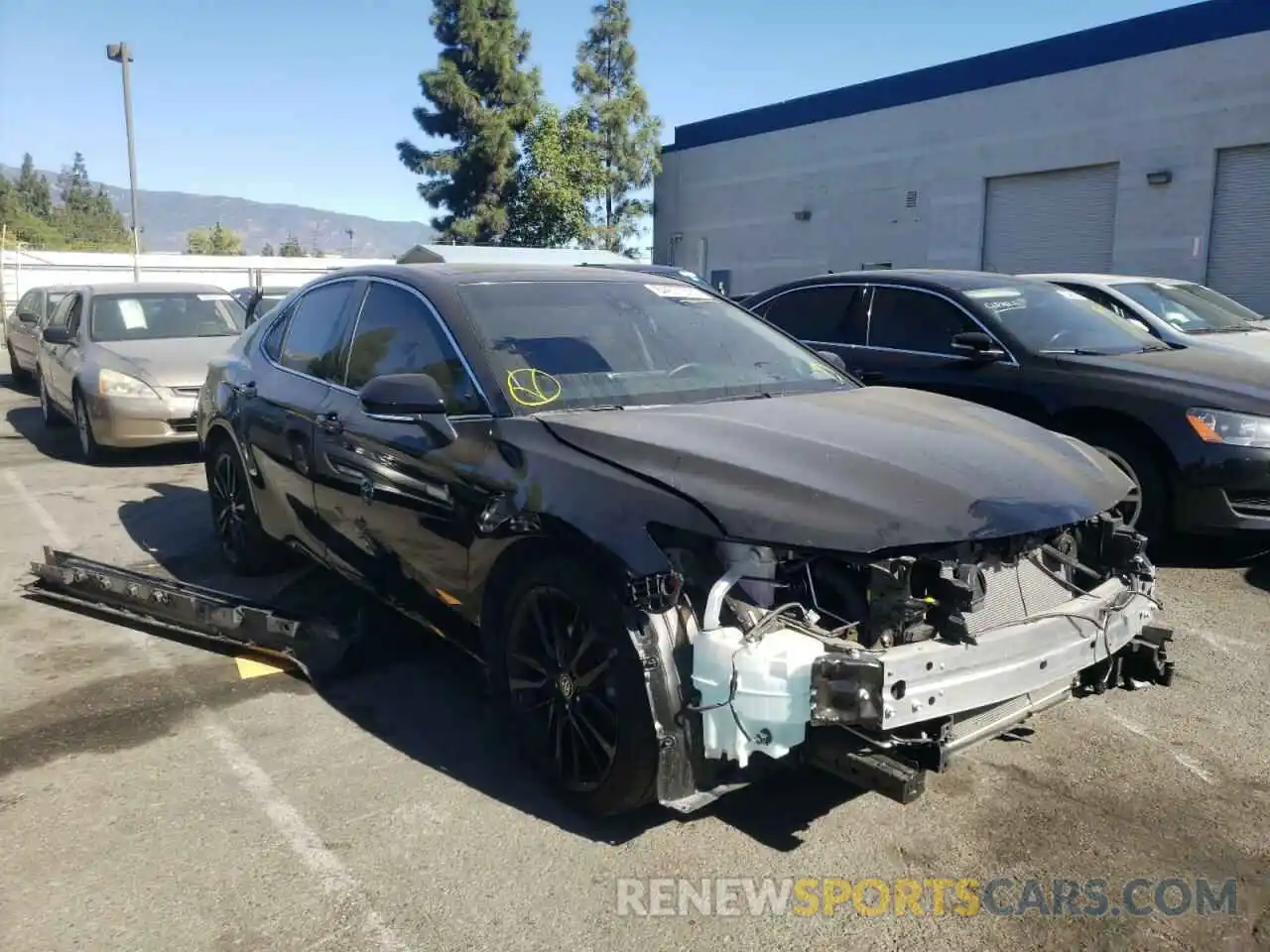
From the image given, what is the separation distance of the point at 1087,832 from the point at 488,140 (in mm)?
33117

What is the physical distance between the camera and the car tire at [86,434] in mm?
9219

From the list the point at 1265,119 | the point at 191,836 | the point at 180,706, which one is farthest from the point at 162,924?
the point at 1265,119

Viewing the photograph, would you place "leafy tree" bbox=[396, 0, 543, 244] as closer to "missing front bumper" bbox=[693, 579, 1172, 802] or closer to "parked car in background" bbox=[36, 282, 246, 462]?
"parked car in background" bbox=[36, 282, 246, 462]

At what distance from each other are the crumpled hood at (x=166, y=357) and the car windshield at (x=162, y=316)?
0.28 metres

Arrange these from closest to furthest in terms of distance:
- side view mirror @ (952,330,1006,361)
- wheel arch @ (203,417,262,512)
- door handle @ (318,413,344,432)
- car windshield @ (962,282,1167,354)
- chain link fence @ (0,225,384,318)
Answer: door handle @ (318,413,344,432)
wheel arch @ (203,417,262,512)
side view mirror @ (952,330,1006,361)
car windshield @ (962,282,1167,354)
chain link fence @ (0,225,384,318)

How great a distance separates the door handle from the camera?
4.16 meters

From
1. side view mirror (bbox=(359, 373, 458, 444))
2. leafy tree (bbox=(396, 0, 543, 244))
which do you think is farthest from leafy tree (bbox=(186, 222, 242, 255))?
side view mirror (bbox=(359, 373, 458, 444))

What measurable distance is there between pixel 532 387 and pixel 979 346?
12.0ft

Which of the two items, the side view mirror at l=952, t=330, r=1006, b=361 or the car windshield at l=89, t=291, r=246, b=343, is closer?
the side view mirror at l=952, t=330, r=1006, b=361

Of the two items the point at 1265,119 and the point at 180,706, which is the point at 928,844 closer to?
the point at 180,706

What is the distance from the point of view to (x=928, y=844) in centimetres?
302

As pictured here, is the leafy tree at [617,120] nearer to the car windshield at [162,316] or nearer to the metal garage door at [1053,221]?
the metal garage door at [1053,221]

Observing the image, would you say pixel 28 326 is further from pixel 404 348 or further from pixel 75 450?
pixel 404 348

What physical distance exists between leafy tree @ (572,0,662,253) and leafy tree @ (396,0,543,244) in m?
2.45
